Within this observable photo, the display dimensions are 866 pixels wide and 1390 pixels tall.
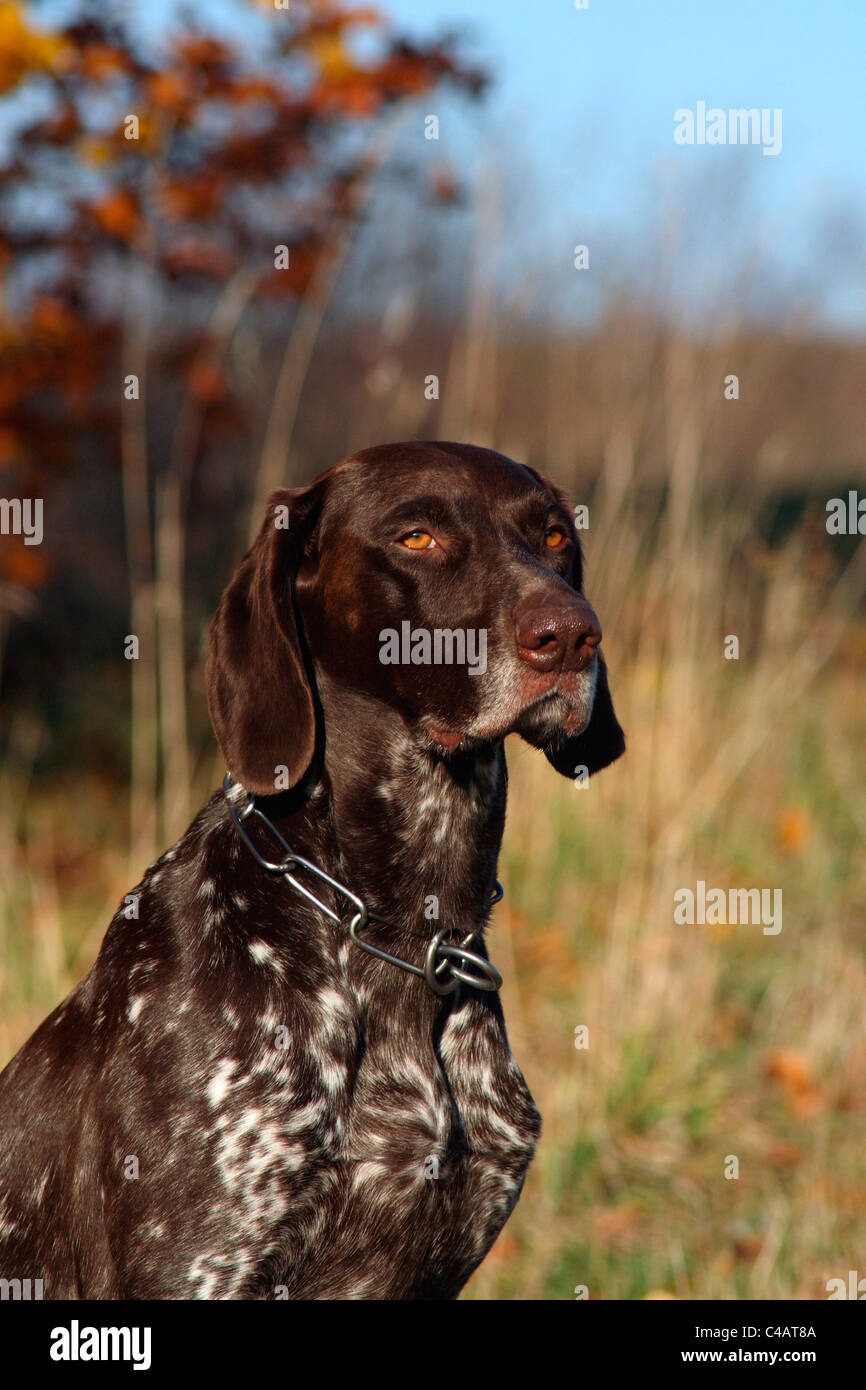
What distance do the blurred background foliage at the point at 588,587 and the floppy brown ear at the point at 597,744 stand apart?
143cm

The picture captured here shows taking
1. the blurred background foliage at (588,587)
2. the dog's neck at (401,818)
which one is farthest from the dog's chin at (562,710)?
the blurred background foliage at (588,587)

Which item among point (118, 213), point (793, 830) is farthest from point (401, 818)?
point (118, 213)

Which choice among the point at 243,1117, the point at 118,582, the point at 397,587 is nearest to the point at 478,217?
the point at 397,587

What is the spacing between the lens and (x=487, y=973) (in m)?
2.57

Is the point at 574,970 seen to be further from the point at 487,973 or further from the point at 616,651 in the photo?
the point at 487,973

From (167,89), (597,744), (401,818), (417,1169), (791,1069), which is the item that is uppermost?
(167,89)

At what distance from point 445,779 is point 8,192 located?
14.9 ft

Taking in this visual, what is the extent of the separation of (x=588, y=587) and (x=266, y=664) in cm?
308

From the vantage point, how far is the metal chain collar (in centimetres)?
253

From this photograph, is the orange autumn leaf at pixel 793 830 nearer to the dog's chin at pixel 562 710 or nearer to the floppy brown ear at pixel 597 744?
the floppy brown ear at pixel 597 744

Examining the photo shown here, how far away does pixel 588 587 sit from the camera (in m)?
5.57

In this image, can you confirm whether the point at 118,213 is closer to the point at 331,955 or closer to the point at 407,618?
the point at 407,618

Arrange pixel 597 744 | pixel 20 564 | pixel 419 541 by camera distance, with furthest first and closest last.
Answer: pixel 20 564
pixel 597 744
pixel 419 541

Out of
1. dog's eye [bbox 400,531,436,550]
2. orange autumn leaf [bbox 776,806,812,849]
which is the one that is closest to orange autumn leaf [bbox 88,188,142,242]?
orange autumn leaf [bbox 776,806,812,849]
